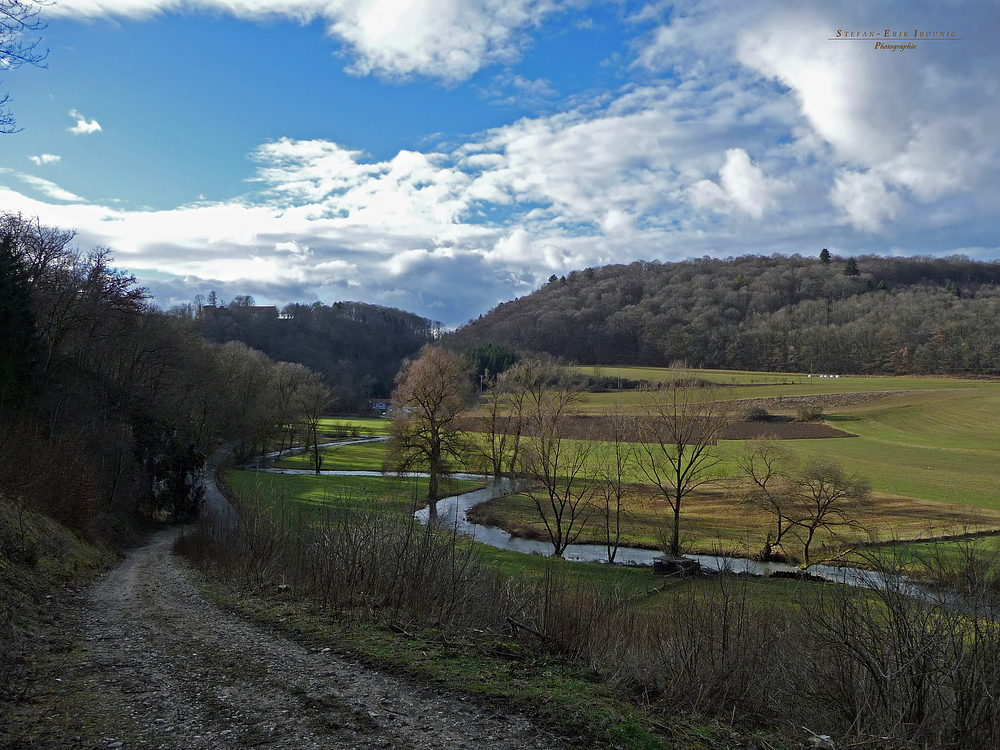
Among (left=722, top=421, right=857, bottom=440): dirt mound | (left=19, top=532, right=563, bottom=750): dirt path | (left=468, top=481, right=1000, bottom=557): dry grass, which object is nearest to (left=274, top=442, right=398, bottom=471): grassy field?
(left=468, top=481, right=1000, bottom=557): dry grass

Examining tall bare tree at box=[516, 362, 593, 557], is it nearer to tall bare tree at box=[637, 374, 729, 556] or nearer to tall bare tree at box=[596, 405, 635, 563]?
tall bare tree at box=[596, 405, 635, 563]

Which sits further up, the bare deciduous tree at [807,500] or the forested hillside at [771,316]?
the forested hillside at [771,316]

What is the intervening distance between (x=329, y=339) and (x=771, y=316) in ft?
325

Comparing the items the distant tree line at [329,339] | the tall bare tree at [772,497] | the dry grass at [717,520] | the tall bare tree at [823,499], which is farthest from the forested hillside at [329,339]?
the tall bare tree at [823,499]

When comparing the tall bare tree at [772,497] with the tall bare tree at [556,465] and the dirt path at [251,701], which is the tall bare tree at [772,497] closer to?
the tall bare tree at [556,465]

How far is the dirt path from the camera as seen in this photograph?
5695 mm

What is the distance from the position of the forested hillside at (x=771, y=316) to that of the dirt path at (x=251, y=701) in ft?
278

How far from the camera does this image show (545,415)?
4066cm

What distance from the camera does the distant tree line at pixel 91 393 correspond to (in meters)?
21.4

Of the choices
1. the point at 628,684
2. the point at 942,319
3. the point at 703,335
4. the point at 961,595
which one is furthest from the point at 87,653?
the point at 942,319

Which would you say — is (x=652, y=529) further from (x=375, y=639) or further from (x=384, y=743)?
(x=384, y=743)

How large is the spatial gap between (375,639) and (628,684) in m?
3.63

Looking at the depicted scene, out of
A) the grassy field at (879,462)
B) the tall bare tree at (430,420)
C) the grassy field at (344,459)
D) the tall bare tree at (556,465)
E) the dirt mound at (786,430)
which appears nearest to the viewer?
the tall bare tree at (556,465)

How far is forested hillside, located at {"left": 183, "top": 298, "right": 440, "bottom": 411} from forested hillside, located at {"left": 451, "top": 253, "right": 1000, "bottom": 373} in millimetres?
17288
